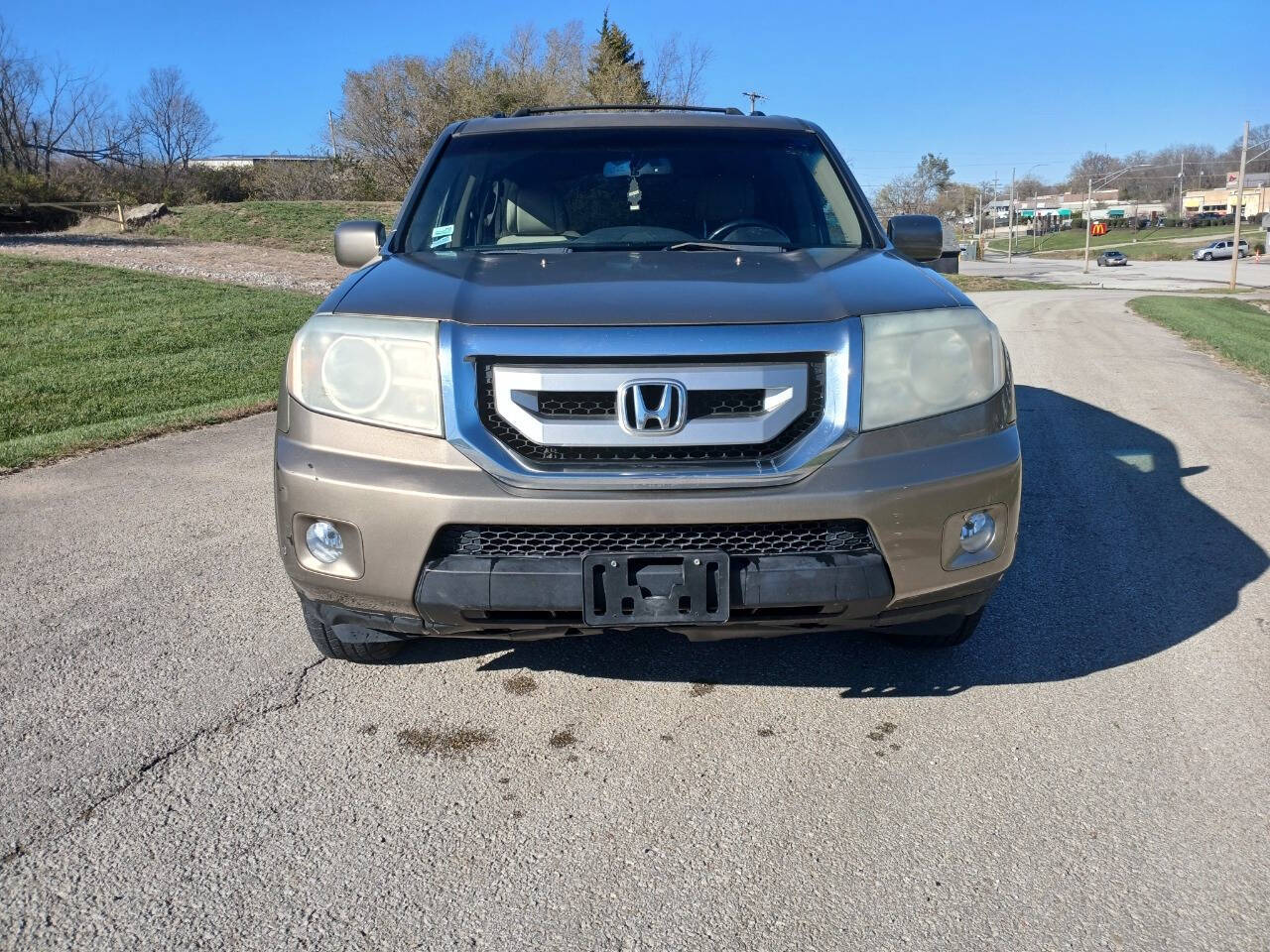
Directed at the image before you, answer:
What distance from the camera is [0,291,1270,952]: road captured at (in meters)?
2.24

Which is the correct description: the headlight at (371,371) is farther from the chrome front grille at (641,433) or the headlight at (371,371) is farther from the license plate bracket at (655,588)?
the license plate bracket at (655,588)

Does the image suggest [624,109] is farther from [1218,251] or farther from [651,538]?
[1218,251]

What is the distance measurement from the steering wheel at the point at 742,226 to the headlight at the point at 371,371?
1600 millimetres

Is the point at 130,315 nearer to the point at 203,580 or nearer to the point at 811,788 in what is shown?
the point at 203,580

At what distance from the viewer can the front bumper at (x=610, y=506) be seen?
103 inches

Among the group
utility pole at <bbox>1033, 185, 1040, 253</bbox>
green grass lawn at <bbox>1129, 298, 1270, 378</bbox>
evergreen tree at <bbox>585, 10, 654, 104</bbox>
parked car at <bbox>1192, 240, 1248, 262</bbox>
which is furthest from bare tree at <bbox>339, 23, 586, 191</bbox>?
utility pole at <bbox>1033, 185, 1040, 253</bbox>

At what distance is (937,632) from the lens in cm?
328

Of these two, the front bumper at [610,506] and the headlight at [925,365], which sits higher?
the headlight at [925,365]

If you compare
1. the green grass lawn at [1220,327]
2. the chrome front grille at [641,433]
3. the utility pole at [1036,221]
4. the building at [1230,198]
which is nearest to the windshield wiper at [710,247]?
the chrome front grille at [641,433]

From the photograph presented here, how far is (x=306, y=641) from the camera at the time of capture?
373 cm

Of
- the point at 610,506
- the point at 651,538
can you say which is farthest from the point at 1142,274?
the point at 610,506

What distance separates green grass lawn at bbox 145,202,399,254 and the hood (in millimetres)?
24458

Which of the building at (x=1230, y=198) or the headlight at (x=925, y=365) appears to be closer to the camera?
the headlight at (x=925, y=365)

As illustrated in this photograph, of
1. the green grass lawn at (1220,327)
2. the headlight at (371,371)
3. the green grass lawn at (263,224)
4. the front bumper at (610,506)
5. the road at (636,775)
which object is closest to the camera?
the road at (636,775)
